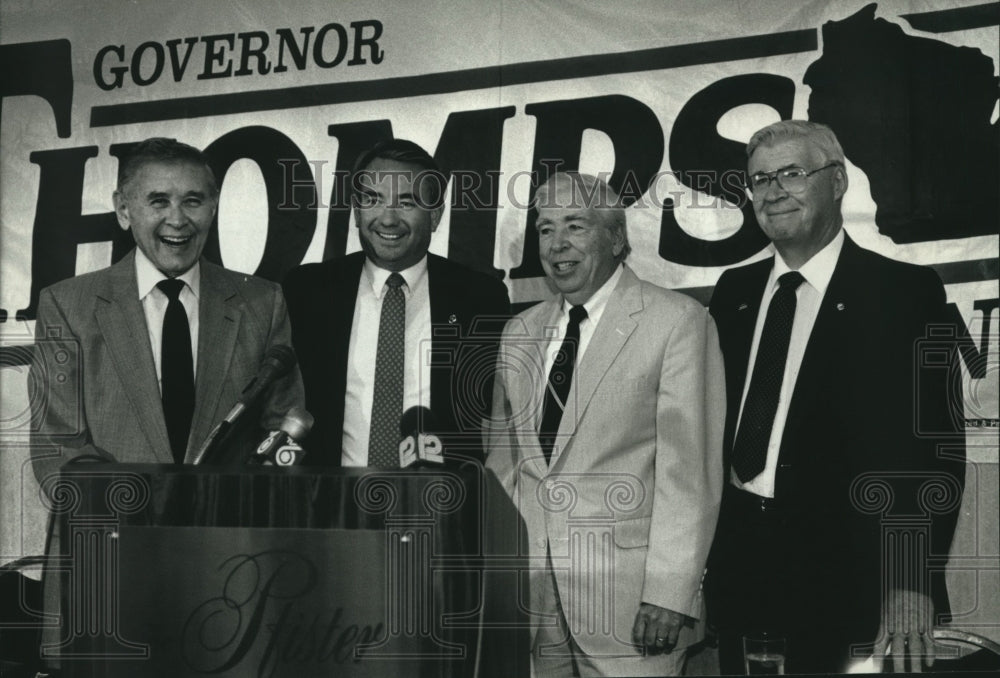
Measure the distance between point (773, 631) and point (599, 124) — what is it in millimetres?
1716

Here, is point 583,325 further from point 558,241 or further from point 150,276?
point 150,276

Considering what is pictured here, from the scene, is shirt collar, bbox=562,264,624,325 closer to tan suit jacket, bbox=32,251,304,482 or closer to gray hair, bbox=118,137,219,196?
tan suit jacket, bbox=32,251,304,482

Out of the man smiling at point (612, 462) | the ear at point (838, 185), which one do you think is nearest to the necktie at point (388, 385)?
the man smiling at point (612, 462)

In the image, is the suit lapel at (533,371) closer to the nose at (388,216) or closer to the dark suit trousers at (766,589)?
the nose at (388,216)

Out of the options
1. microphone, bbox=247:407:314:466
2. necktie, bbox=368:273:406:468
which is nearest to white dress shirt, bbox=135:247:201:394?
microphone, bbox=247:407:314:466

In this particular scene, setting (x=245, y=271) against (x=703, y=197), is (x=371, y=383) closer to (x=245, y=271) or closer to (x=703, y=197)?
(x=245, y=271)

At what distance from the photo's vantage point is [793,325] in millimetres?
3541

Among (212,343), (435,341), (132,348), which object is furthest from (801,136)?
(132,348)

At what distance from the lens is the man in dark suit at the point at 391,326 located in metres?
3.54

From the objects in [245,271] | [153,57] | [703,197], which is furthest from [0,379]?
[703,197]

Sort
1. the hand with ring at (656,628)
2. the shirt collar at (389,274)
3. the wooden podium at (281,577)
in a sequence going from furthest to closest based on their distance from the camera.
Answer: the shirt collar at (389,274) → the hand with ring at (656,628) → the wooden podium at (281,577)

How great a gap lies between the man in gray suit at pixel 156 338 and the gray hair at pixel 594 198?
951 millimetres

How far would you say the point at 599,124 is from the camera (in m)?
3.64

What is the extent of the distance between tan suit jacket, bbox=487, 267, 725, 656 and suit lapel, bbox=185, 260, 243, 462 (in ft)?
3.02
